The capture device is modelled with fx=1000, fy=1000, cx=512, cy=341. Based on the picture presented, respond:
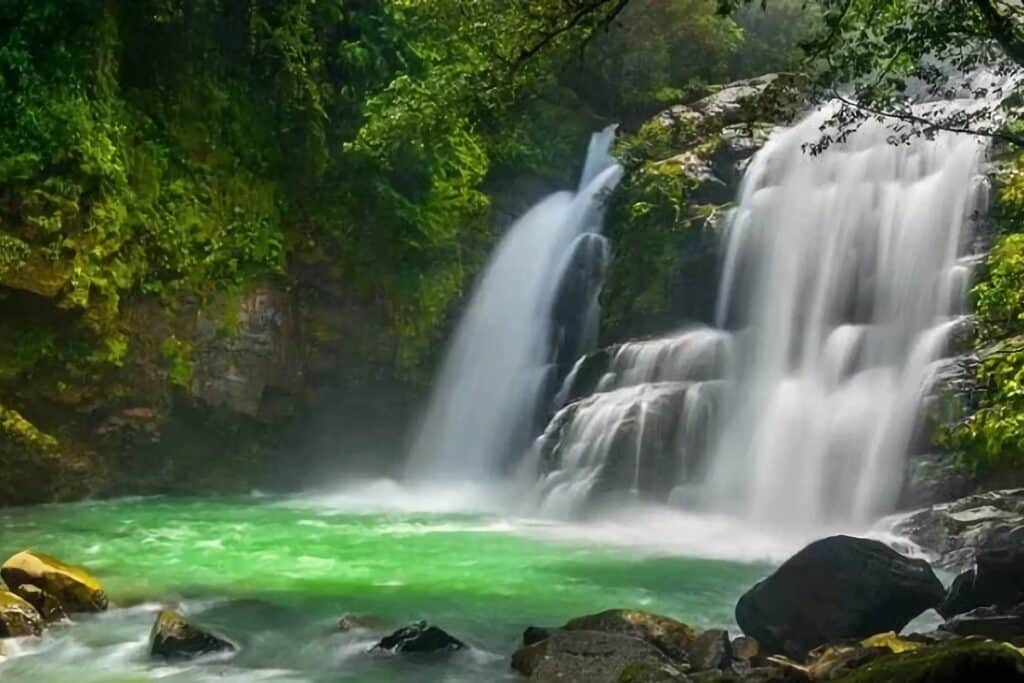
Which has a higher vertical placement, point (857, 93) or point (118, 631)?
point (857, 93)

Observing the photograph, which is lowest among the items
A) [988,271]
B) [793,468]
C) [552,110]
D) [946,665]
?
[946,665]

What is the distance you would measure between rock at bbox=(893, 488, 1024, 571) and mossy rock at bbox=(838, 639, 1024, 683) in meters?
4.39

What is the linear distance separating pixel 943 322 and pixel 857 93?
18.0 feet

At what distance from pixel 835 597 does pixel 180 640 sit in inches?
203

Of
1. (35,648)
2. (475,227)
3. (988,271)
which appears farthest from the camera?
(475,227)

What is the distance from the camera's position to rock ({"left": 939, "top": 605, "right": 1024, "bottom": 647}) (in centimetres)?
753

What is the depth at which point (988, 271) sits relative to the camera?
12.8m

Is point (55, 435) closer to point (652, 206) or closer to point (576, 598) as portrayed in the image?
point (576, 598)

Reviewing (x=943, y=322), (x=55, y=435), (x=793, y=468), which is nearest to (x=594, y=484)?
(x=793, y=468)

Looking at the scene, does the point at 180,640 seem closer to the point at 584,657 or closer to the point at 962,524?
the point at 584,657

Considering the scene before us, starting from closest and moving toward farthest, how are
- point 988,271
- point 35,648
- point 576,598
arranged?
point 35,648 < point 576,598 < point 988,271

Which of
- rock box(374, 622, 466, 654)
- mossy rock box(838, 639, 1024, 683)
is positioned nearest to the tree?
mossy rock box(838, 639, 1024, 683)

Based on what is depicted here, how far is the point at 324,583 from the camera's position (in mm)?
10344

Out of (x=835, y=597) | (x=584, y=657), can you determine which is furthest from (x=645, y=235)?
(x=584, y=657)
